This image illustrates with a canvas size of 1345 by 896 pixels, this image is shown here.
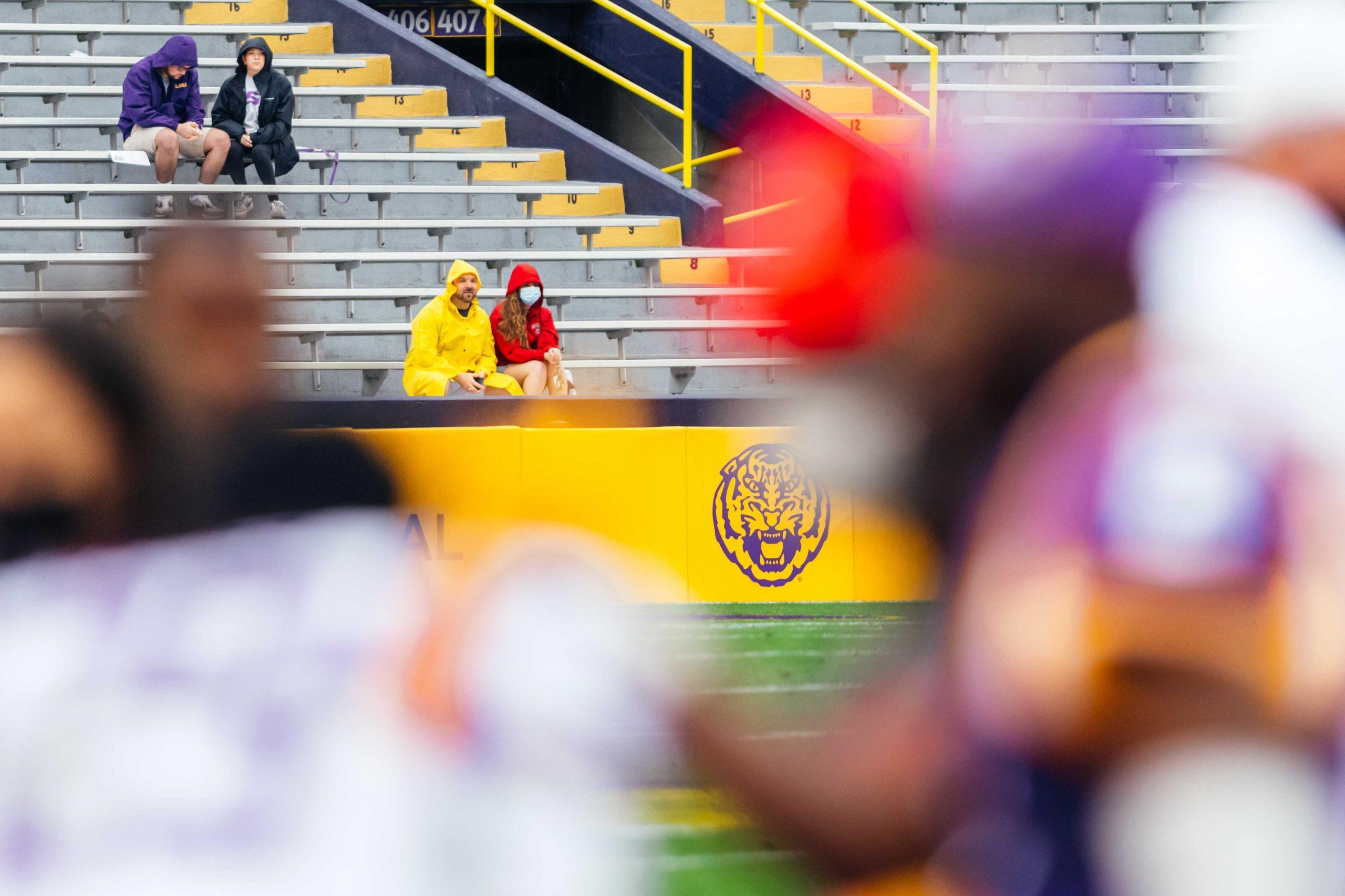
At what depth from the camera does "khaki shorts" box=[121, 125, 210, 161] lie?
11.8 m

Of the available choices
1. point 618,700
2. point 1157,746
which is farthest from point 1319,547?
point 618,700

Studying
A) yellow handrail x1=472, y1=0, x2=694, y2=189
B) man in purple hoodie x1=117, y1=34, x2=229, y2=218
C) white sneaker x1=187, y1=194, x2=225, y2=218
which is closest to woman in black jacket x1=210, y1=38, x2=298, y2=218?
man in purple hoodie x1=117, y1=34, x2=229, y2=218

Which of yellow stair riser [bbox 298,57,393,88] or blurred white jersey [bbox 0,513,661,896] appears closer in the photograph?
blurred white jersey [bbox 0,513,661,896]

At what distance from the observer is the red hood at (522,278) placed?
10.7 m

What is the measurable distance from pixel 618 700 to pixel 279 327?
24.5 inches

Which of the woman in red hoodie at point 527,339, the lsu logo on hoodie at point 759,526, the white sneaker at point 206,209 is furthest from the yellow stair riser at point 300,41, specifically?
the white sneaker at point 206,209

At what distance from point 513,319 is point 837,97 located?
6054 millimetres

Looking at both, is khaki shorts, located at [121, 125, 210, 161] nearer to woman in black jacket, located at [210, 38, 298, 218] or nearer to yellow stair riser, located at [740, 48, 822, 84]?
woman in black jacket, located at [210, 38, 298, 218]

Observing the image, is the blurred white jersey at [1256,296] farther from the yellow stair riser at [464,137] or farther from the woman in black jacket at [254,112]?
the yellow stair riser at [464,137]

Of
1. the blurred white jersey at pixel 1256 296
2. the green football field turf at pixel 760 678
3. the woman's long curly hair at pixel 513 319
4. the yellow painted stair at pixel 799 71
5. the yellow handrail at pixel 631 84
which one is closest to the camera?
the blurred white jersey at pixel 1256 296

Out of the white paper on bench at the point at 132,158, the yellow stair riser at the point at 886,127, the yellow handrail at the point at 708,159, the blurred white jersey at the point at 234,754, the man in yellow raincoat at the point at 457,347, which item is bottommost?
the blurred white jersey at the point at 234,754

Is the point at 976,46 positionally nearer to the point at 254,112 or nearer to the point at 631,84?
the point at 631,84

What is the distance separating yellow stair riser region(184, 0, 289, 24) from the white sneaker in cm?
1286

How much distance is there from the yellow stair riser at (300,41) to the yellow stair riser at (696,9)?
3437mm
